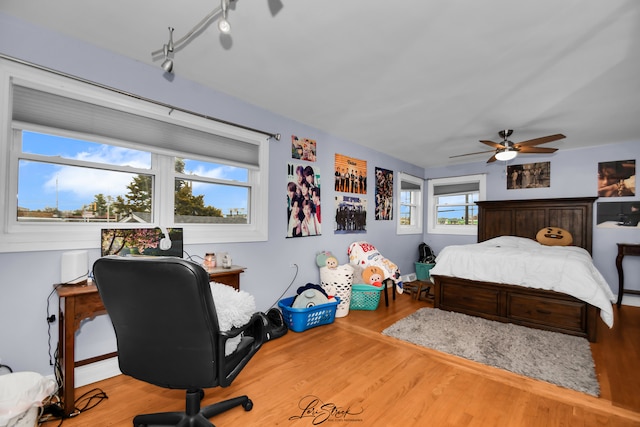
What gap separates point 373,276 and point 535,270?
1804mm

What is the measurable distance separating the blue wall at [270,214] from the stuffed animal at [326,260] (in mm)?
84

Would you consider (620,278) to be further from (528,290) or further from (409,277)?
(409,277)

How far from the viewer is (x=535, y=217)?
4801 mm

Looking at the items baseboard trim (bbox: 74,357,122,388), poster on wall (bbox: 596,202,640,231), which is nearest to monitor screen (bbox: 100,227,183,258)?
baseboard trim (bbox: 74,357,122,388)

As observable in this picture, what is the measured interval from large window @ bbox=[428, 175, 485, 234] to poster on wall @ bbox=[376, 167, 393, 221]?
4.94 feet

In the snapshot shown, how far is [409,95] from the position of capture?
2.86 metres

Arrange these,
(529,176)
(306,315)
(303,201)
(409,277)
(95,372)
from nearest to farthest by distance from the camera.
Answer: (95,372), (306,315), (303,201), (529,176), (409,277)

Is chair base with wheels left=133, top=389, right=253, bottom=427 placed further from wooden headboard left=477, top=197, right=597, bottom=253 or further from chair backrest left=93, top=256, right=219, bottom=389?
wooden headboard left=477, top=197, right=597, bottom=253

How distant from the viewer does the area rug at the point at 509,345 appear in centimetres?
222

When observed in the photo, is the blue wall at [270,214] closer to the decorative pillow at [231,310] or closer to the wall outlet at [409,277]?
the wall outlet at [409,277]

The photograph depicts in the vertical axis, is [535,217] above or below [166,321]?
above

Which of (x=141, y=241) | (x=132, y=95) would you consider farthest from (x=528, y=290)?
(x=132, y=95)

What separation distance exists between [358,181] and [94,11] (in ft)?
11.4

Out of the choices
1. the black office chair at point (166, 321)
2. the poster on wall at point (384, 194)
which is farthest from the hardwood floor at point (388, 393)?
the poster on wall at point (384, 194)
